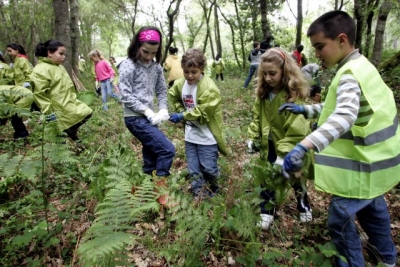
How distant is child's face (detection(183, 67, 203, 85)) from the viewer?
9.58ft

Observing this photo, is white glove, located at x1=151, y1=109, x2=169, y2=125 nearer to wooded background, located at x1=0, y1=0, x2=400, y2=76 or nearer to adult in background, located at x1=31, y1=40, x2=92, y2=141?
adult in background, located at x1=31, y1=40, x2=92, y2=141

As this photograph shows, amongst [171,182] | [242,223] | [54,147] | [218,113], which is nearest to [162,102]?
[218,113]

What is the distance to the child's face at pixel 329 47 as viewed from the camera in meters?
1.77

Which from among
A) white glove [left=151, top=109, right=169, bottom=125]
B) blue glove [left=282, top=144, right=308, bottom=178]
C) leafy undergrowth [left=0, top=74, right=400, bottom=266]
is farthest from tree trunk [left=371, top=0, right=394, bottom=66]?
blue glove [left=282, top=144, right=308, bottom=178]

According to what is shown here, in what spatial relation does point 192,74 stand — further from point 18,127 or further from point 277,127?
point 18,127

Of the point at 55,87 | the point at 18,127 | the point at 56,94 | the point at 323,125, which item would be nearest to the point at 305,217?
the point at 323,125

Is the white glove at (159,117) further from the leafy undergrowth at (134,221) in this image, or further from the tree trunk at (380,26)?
the tree trunk at (380,26)

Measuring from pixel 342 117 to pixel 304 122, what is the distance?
2.77 feet

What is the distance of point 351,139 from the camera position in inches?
66.7

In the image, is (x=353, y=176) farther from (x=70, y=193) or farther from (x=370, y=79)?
(x=70, y=193)

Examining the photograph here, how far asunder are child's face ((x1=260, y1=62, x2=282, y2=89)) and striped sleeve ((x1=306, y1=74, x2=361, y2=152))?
86 cm

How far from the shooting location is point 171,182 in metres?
2.80

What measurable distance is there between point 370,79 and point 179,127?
457cm

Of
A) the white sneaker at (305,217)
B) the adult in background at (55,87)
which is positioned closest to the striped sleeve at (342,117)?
the white sneaker at (305,217)
